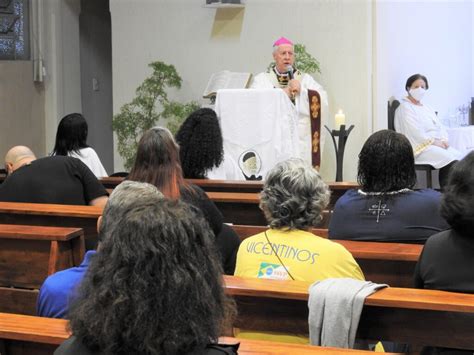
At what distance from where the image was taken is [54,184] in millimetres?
4719

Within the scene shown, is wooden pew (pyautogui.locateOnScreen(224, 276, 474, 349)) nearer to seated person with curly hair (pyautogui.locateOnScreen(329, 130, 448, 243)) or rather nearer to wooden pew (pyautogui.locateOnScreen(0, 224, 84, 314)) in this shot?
seated person with curly hair (pyautogui.locateOnScreen(329, 130, 448, 243))

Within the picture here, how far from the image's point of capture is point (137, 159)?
140 inches

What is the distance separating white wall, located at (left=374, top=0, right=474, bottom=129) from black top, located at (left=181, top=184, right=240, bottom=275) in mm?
5271

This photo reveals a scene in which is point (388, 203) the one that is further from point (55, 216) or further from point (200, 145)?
point (200, 145)

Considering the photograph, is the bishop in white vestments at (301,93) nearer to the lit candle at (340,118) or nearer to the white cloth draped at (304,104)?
the white cloth draped at (304,104)

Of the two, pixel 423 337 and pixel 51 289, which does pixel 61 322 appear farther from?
pixel 423 337

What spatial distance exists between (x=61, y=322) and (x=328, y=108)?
6.72 meters

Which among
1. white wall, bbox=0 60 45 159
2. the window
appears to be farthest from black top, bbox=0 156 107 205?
the window

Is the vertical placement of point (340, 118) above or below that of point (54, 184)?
above

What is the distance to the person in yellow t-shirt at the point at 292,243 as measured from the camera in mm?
2822

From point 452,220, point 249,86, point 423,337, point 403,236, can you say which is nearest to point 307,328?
point 423,337

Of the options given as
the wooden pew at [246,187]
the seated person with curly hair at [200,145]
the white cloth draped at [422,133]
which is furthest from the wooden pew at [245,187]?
the white cloth draped at [422,133]

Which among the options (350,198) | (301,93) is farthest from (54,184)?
(301,93)

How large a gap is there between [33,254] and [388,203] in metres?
1.59
